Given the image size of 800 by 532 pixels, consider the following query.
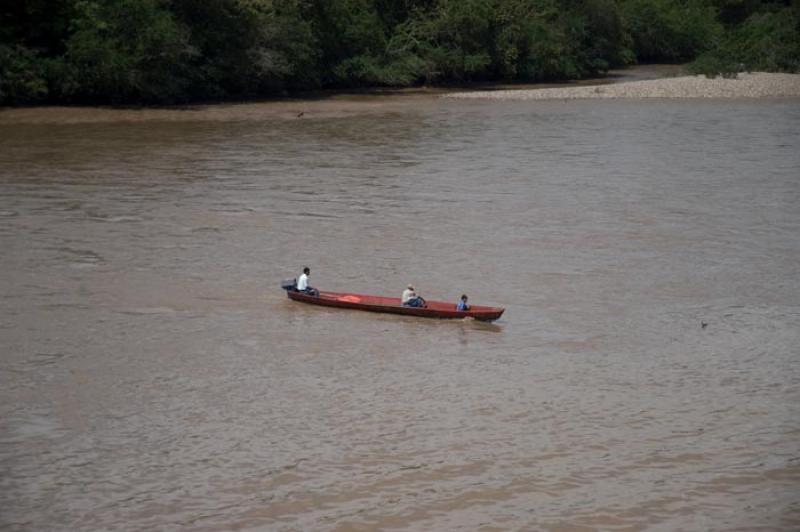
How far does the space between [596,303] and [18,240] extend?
12299mm

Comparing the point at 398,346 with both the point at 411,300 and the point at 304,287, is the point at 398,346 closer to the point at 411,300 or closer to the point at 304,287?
the point at 411,300

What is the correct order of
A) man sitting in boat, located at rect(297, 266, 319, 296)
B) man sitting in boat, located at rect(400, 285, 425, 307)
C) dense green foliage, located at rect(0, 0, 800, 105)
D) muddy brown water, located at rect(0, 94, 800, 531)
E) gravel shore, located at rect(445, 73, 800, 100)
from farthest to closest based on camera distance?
gravel shore, located at rect(445, 73, 800, 100)
dense green foliage, located at rect(0, 0, 800, 105)
man sitting in boat, located at rect(297, 266, 319, 296)
man sitting in boat, located at rect(400, 285, 425, 307)
muddy brown water, located at rect(0, 94, 800, 531)

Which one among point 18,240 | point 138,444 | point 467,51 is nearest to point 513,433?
point 138,444

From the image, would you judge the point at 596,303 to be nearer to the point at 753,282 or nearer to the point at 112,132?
the point at 753,282

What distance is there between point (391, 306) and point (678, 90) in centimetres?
3878

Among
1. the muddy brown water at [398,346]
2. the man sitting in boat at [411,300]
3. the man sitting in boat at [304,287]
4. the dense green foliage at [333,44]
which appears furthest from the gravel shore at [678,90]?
the man sitting in boat at [411,300]

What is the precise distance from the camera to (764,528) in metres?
12.3

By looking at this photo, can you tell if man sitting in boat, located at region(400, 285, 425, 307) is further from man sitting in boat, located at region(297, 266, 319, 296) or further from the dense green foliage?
the dense green foliage

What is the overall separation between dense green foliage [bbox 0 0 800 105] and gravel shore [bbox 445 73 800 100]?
3077 millimetres

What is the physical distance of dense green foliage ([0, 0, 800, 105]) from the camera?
152 feet

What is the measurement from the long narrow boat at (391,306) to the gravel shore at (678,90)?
117 feet

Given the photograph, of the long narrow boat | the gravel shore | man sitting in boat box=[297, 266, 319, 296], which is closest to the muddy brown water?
the long narrow boat

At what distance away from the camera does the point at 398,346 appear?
18875mm

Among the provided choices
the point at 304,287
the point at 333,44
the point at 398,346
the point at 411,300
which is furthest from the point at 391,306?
the point at 333,44
